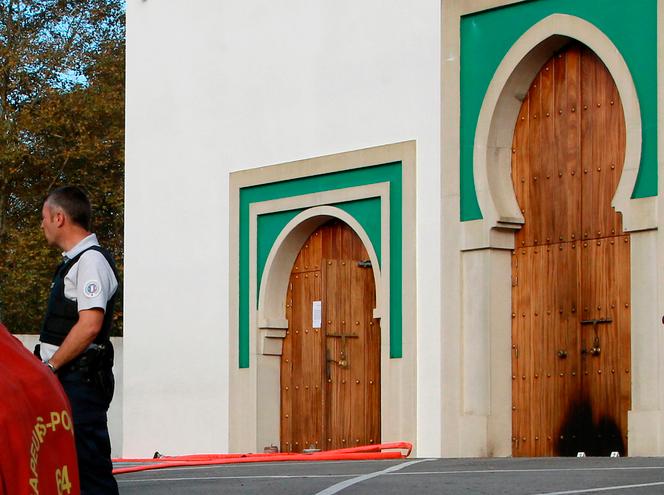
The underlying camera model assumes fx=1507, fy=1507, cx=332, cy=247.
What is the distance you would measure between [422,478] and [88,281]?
15.2ft

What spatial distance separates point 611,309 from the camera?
47.0 feet

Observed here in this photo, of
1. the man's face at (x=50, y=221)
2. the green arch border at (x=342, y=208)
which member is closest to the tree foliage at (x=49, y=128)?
the green arch border at (x=342, y=208)

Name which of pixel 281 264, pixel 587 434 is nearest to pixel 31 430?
pixel 587 434

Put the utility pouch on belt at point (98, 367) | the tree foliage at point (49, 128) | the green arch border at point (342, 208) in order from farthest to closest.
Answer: the tree foliage at point (49, 128), the green arch border at point (342, 208), the utility pouch on belt at point (98, 367)

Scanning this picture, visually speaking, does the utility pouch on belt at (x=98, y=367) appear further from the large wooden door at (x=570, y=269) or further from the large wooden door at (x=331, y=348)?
the large wooden door at (x=331, y=348)

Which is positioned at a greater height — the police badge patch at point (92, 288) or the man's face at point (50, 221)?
the man's face at point (50, 221)

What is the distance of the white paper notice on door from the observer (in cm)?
1794

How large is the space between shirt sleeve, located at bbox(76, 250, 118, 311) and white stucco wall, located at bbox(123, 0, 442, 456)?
8.60 m

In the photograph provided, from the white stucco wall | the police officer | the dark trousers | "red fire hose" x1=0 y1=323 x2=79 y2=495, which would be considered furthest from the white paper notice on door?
"red fire hose" x1=0 y1=323 x2=79 y2=495

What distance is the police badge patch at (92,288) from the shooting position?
7438 millimetres

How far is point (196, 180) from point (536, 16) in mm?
6050

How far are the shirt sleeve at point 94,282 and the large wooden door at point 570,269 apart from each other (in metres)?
7.63

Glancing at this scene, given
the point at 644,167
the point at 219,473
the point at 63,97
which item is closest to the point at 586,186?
the point at 644,167

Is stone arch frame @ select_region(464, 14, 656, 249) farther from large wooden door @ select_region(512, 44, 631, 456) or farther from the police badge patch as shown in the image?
the police badge patch
